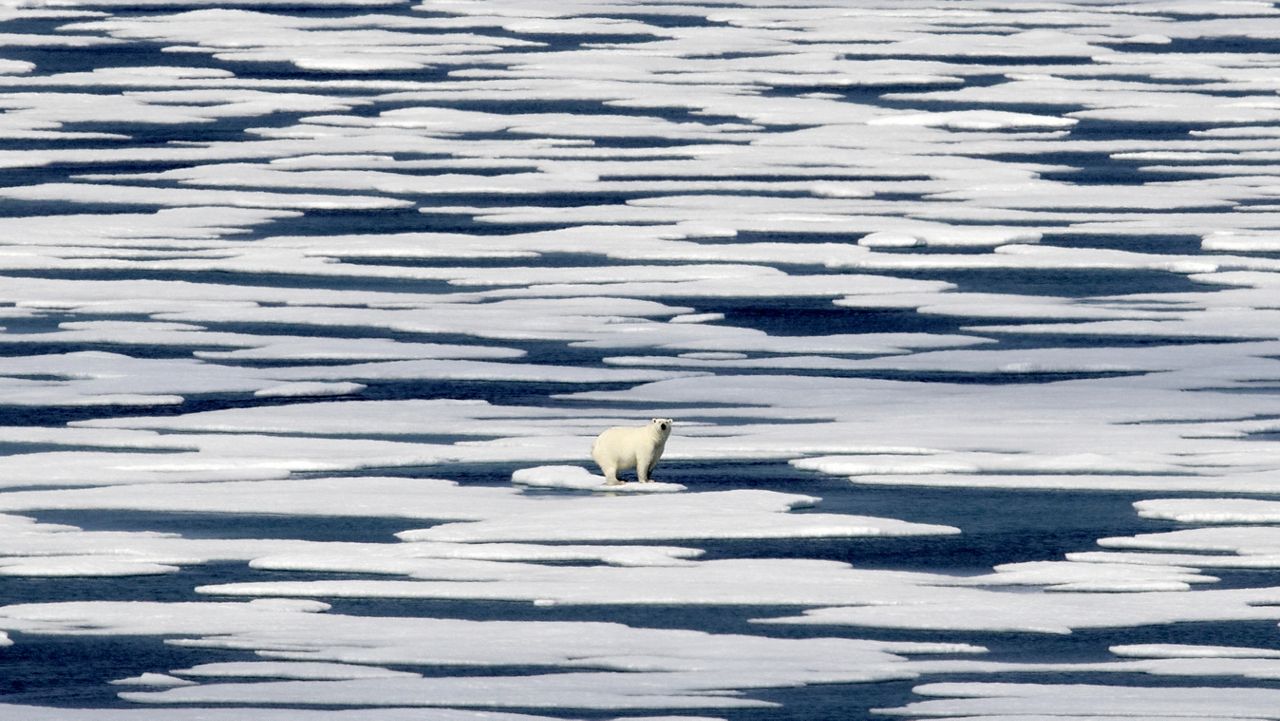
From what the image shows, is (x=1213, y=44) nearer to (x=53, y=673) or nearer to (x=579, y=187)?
(x=579, y=187)

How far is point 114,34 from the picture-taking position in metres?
15.1

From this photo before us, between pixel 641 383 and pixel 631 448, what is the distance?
1.44m

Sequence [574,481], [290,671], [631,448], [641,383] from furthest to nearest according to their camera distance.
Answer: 1. [641,383]
2. [574,481]
3. [631,448]
4. [290,671]

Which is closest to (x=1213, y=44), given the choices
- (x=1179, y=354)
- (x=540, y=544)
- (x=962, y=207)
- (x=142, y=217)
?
(x=962, y=207)

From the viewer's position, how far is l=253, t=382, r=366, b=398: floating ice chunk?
21.3 ft

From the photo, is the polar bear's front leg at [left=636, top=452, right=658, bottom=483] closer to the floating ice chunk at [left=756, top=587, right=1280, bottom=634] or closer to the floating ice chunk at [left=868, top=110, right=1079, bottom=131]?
the floating ice chunk at [left=756, top=587, right=1280, bottom=634]

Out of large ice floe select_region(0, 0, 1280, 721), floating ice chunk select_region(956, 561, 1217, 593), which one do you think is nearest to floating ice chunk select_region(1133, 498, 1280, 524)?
large ice floe select_region(0, 0, 1280, 721)

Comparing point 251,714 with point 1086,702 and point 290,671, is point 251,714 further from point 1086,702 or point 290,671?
point 1086,702

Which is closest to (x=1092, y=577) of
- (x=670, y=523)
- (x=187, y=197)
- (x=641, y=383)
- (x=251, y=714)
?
(x=670, y=523)

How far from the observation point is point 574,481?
542 cm

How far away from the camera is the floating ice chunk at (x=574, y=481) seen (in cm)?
535

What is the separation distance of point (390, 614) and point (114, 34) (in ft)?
36.7

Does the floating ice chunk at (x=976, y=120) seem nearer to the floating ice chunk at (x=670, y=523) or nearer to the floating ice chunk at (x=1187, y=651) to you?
the floating ice chunk at (x=670, y=523)

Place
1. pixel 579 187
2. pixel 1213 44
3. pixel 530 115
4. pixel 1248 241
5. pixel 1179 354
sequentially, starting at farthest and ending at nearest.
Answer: pixel 1213 44 → pixel 530 115 → pixel 579 187 → pixel 1248 241 → pixel 1179 354
